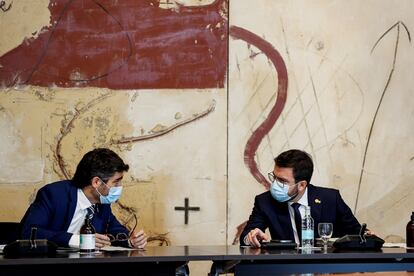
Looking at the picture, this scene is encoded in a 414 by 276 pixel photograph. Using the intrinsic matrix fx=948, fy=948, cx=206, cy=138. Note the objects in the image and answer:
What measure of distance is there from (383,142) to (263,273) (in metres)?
2.39

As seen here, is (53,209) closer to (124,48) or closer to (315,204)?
(315,204)

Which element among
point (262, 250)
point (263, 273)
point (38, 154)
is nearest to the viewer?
point (263, 273)

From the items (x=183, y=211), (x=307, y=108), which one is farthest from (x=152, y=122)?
(x=307, y=108)

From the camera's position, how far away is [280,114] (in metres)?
6.40

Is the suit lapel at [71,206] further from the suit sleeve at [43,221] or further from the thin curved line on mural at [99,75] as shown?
the thin curved line on mural at [99,75]

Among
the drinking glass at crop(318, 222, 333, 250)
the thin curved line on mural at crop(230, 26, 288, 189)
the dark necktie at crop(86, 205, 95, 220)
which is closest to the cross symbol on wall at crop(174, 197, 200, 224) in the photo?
the thin curved line on mural at crop(230, 26, 288, 189)

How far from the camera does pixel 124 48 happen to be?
250 inches

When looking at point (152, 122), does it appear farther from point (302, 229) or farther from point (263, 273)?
point (263, 273)

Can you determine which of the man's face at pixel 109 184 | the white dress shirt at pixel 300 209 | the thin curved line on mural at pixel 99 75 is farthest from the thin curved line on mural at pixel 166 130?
the man's face at pixel 109 184

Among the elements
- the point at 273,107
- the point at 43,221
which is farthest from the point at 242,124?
the point at 43,221

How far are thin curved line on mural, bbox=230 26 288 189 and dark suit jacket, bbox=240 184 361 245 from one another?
0.97 metres

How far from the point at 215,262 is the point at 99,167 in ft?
3.02

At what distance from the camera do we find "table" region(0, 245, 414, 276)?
4117mm

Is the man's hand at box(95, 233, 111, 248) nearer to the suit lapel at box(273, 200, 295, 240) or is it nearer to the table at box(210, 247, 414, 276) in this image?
the table at box(210, 247, 414, 276)
